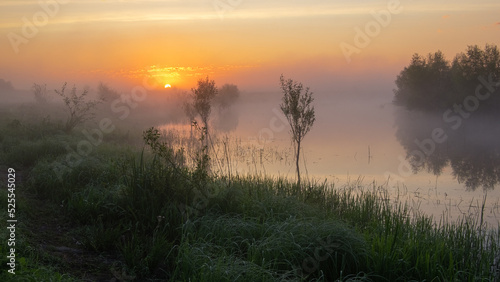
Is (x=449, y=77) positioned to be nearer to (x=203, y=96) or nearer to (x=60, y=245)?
(x=203, y=96)

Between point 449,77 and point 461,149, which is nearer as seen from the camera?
point 461,149

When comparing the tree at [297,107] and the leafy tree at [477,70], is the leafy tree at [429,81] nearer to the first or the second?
the leafy tree at [477,70]

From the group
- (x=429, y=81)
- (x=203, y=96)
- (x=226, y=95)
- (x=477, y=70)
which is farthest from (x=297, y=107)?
(x=226, y=95)

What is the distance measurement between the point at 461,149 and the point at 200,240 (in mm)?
28267

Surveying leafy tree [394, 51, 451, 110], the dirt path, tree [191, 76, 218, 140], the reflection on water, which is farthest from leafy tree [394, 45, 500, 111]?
the dirt path

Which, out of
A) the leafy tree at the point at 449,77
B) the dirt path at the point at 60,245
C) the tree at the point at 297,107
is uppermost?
the leafy tree at the point at 449,77

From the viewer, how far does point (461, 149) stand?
1169 inches

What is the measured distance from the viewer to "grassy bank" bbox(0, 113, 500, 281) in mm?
5679

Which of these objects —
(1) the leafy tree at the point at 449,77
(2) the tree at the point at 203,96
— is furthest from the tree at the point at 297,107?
(1) the leafy tree at the point at 449,77

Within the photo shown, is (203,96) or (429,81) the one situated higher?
(429,81)

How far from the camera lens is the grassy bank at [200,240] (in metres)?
5.68

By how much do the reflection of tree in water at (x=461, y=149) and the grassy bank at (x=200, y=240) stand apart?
1154cm

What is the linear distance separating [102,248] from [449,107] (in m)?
49.4

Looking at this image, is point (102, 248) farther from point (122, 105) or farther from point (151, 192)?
point (122, 105)
